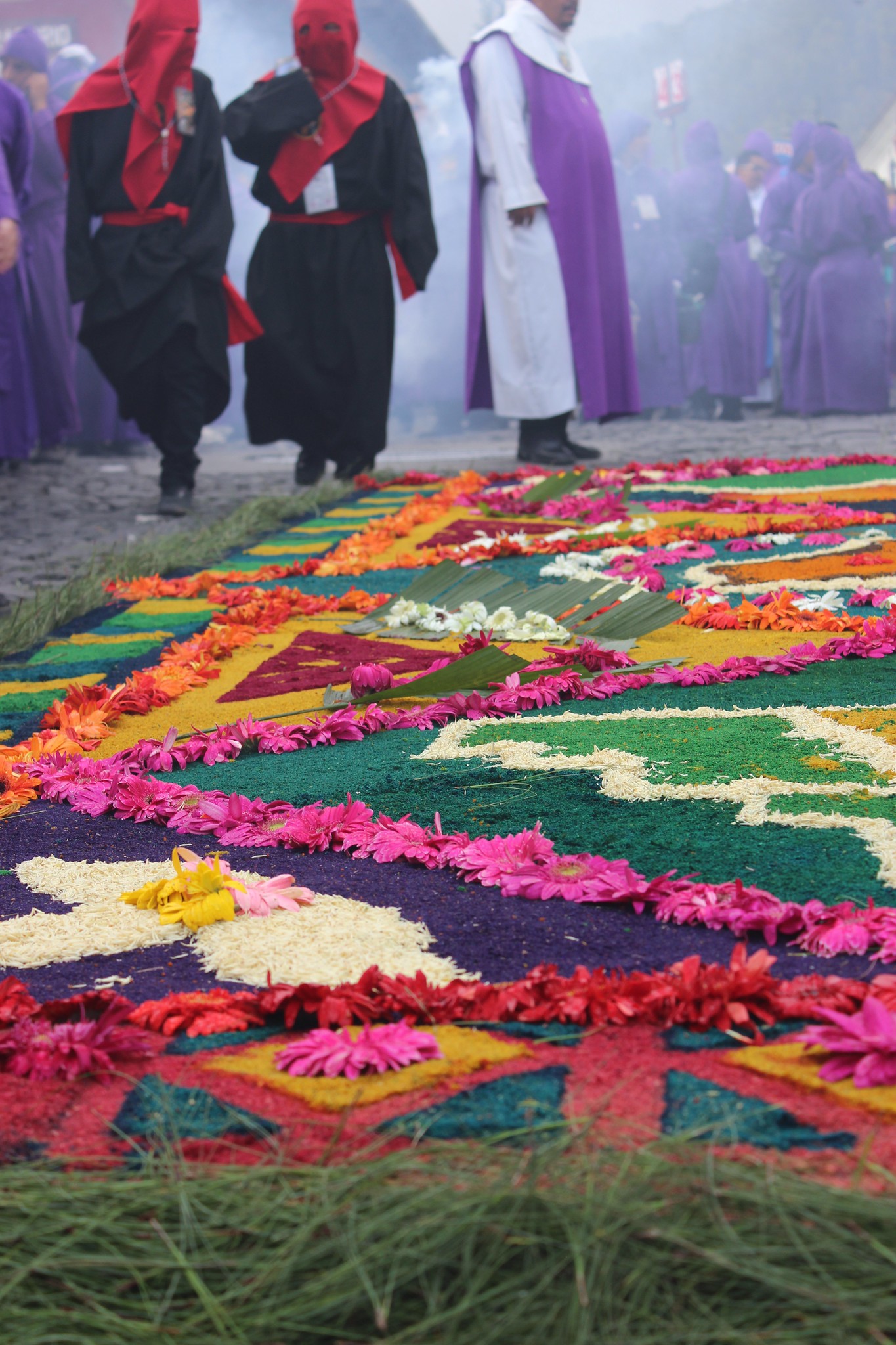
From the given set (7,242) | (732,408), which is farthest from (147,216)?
(732,408)

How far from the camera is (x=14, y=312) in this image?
8227 millimetres

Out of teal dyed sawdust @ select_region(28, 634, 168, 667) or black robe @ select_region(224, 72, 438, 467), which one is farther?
black robe @ select_region(224, 72, 438, 467)

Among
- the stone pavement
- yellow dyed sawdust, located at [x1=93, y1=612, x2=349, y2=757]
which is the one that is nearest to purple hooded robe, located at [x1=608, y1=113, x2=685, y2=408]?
the stone pavement

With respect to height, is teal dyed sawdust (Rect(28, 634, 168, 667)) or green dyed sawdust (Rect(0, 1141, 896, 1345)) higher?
teal dyed sawdust (Rect(28, 634, 168, 667))

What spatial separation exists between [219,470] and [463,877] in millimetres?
7499

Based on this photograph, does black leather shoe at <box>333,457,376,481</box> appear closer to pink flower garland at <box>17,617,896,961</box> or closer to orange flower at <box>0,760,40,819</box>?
pink flower garland at <box>17,617,896,961</box>

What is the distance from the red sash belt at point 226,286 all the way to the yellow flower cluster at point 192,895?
491 centimetres

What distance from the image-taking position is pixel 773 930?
46.9 inches

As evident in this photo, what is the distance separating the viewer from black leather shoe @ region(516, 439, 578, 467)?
6.76 m

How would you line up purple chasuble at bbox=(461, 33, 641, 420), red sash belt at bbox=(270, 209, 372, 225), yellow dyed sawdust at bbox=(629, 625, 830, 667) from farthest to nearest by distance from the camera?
purple chasuble at bbox=(461, 33, 641, 420) < red sash belt at bbox=(270, 209, 372, 225) < yellow dyed sawdust at bbox=(629, 625, 830, 667)

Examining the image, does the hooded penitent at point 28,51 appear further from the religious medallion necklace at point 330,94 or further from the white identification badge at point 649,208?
the white identification badge at point 649,208

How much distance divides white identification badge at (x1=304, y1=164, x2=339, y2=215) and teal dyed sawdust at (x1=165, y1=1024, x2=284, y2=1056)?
583 cm

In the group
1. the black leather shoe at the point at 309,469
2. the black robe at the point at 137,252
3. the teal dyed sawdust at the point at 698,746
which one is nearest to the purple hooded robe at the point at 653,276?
the black leather shoe at the point at 309,469

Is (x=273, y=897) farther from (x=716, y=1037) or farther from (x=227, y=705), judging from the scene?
(x=227, y=705)
